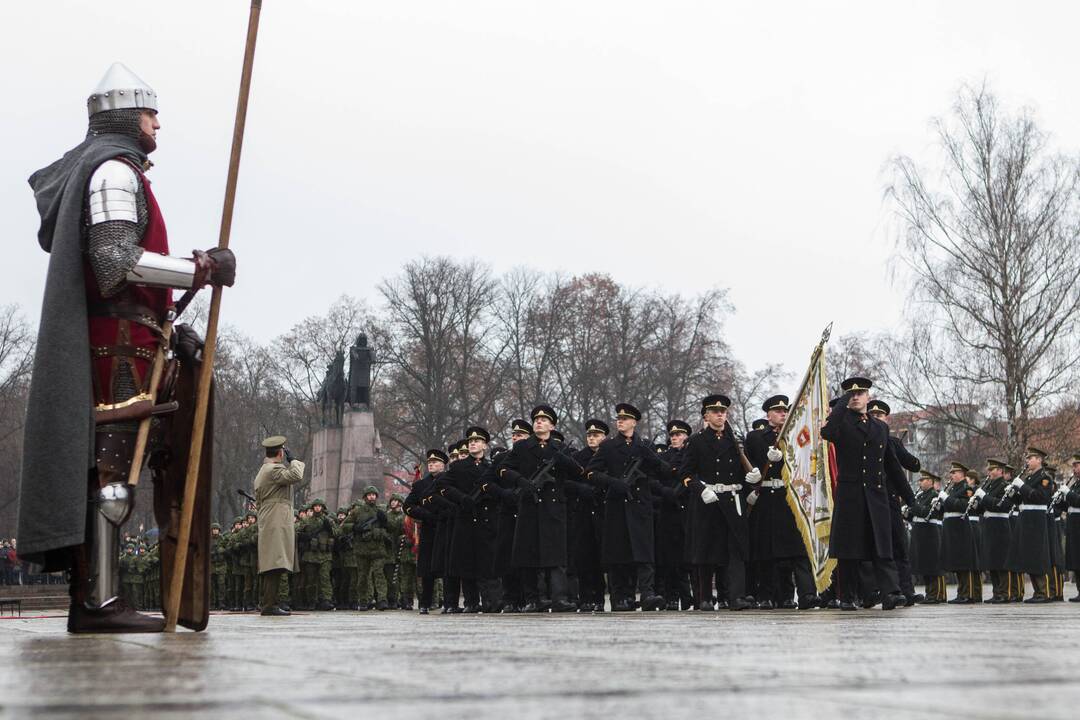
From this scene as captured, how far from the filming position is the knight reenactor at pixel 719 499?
14.0 meters

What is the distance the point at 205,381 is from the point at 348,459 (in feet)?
121

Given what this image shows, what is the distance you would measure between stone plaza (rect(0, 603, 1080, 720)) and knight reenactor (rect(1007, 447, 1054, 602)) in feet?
48.4

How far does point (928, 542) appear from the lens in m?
21.6

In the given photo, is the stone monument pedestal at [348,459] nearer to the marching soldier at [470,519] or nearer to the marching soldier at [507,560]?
the marching soldier at [470,519]

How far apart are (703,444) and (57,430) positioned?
8885 mm

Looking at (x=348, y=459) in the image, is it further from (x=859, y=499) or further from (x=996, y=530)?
(x=859, y=499)

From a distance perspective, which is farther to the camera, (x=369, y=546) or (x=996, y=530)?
(x=369, y=546)

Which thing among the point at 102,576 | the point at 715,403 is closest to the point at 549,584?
the point at 715,403

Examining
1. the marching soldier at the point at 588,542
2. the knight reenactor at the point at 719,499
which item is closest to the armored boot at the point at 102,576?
the knight reenactor at the point at 719,499

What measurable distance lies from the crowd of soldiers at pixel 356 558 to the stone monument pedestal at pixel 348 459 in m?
17.2

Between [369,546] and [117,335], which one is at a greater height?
[117,335]

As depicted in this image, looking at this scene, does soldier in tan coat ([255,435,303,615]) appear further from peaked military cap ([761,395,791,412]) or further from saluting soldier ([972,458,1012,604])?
saluting soldier ([972,458,1012,604])

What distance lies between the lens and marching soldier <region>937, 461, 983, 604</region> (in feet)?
66.2

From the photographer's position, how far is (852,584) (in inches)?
480
